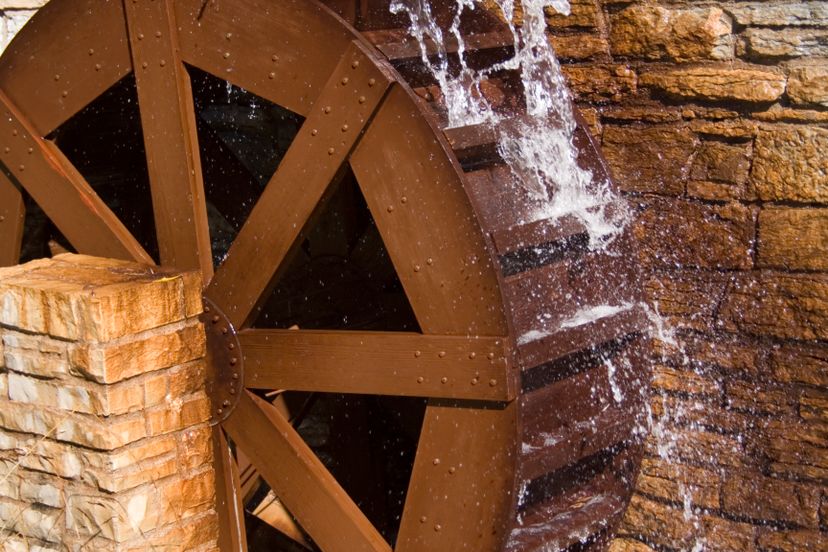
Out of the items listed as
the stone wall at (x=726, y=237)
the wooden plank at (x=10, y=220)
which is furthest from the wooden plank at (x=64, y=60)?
the stone wall at (x=726, y=237)

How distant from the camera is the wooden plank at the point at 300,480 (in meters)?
3.10

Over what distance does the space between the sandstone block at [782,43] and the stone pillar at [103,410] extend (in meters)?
1.83

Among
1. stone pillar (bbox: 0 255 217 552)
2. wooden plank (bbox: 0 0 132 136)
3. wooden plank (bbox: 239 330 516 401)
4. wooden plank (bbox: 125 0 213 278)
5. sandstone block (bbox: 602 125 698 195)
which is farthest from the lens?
sandstone block (bbox: 602 125 698 195)

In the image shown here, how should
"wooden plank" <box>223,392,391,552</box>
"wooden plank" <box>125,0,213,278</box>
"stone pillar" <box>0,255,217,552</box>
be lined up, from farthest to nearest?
"wooden plank" <box>125,0,213,278</box> → "wooden plank" <box>223,392,391,552</box> → "stone pillar" <box>0,255,217,552</box>

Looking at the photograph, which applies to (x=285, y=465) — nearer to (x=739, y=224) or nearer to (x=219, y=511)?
(x=219, y=511)

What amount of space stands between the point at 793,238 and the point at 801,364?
0.39 metres

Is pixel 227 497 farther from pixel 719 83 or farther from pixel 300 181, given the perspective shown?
pixel 719 83

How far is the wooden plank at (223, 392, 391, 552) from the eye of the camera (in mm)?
3104

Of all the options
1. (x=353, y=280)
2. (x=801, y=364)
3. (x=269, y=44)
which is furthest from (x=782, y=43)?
(x=353, y=280)

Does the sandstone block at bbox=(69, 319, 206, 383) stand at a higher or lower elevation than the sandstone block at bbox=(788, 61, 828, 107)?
lower

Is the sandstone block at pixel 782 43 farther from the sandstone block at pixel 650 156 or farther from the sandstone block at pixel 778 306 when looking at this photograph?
the sandstone block at pixel 778 306

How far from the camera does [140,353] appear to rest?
3.02 metres

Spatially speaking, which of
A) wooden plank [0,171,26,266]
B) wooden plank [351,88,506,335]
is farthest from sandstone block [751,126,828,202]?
wooden plank [0,171,26,266]

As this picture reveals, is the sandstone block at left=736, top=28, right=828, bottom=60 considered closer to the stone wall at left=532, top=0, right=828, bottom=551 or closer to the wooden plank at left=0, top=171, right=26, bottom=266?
→ the stone wall at left=532, top=0, right=828, bottom=551
